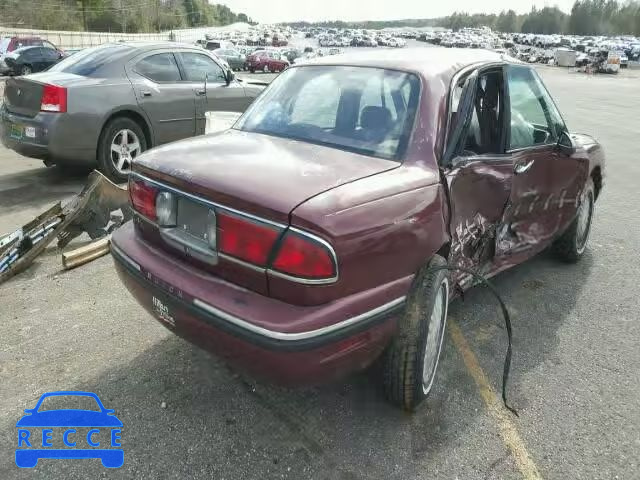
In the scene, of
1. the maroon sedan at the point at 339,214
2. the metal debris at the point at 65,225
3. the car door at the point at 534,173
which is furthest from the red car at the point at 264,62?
the maroon sedan at the point at 339,214

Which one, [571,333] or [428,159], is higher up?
[428,159]

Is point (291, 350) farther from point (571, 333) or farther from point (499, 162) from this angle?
point (571, 333)

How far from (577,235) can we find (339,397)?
2.86 metres

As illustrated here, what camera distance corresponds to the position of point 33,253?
422 centimetres

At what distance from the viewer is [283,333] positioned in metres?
2.08

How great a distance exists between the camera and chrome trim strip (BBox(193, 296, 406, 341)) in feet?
6.83

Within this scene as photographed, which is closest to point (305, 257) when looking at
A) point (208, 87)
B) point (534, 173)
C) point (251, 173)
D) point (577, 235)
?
point (251, 173)

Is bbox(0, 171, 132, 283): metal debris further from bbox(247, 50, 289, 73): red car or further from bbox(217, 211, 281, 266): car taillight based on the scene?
bbox(247, 50, 289, 73): red car

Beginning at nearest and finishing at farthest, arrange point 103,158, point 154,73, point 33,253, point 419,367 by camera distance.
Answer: point 419,367
point 33,253
point 103,158
point 154,73

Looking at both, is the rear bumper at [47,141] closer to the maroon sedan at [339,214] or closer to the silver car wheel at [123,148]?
the silver car wheel at [123,148]

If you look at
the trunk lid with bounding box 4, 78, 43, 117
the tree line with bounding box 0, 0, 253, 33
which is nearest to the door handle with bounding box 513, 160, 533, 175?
the trunk lid with bounding box 4, 78, 43, 117

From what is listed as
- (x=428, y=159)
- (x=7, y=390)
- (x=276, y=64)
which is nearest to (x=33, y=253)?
(x=7, y=390)

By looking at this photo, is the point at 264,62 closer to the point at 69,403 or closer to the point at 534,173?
the point at 534,173

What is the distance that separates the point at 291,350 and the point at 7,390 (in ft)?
5.60
